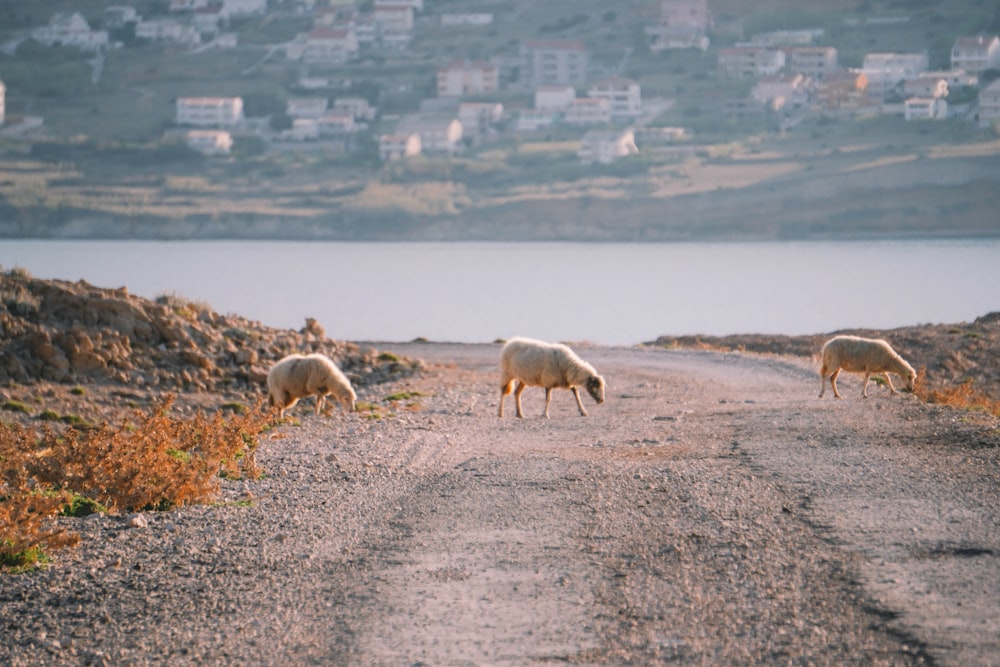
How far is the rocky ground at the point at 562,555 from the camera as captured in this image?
7820 millimetres

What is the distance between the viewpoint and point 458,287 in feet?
345

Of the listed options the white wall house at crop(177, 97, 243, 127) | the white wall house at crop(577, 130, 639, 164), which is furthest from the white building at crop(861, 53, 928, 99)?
the white wall house at crop(177, 97, 243, 127)

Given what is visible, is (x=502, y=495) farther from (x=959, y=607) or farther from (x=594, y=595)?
(x=959, y=607)

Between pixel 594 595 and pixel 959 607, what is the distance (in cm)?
217

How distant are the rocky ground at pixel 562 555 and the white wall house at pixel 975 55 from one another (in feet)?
603

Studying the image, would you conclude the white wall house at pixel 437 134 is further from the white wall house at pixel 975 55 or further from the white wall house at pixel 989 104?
the white wall house at pixel 975 55

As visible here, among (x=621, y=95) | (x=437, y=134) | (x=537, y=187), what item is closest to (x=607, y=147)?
(x=537, y=187)

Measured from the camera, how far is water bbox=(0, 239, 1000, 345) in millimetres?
74625

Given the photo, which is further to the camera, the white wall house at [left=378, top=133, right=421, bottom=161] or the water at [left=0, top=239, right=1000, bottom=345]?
the white wall house at [left=378, top=133, right=421, bottom=161]

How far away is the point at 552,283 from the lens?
111 meters

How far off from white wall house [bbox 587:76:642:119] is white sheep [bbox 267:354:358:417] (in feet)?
536

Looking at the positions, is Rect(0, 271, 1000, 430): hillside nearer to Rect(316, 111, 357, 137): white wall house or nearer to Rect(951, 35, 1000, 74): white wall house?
Result: Rect(316, 111, 357, 137): white wall house

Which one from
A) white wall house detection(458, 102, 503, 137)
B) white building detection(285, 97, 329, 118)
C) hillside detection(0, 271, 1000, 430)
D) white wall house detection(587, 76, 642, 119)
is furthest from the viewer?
white building detection(285, 97, 329, 118)

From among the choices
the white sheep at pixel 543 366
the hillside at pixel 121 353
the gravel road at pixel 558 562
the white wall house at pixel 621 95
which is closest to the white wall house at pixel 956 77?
the white wall house at pixel 621 95
